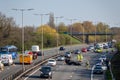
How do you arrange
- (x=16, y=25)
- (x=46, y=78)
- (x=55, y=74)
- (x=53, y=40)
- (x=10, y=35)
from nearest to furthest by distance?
1. (x=46, y=78)
2. (x=55, y=74)
3. (x=10, y=35)
4. (x=16, y=25)
5. (x=53, y=40)

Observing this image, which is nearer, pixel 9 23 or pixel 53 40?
pixel 9 23

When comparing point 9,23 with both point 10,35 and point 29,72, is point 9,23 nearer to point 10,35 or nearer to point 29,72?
point 10,35

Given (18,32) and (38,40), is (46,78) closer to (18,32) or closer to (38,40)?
(18,32)

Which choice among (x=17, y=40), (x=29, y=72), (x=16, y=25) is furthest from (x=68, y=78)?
(x=16, y=25)

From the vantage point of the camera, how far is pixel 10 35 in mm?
124750

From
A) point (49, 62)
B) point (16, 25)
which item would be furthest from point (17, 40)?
point (49, 62)

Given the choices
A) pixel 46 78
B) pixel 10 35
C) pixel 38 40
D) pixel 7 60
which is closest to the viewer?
pixel 46 78

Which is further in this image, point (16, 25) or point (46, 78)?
point (16, 25)

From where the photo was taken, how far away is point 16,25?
136000 millimetres

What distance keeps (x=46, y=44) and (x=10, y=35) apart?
116ft

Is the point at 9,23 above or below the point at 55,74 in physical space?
above

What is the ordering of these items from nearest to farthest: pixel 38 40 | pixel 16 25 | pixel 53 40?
pixel 16 25 → pixel 38 40 → pixel 53 40

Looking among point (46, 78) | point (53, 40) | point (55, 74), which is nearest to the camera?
point (46, 78)

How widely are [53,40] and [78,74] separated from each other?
99.2 m
